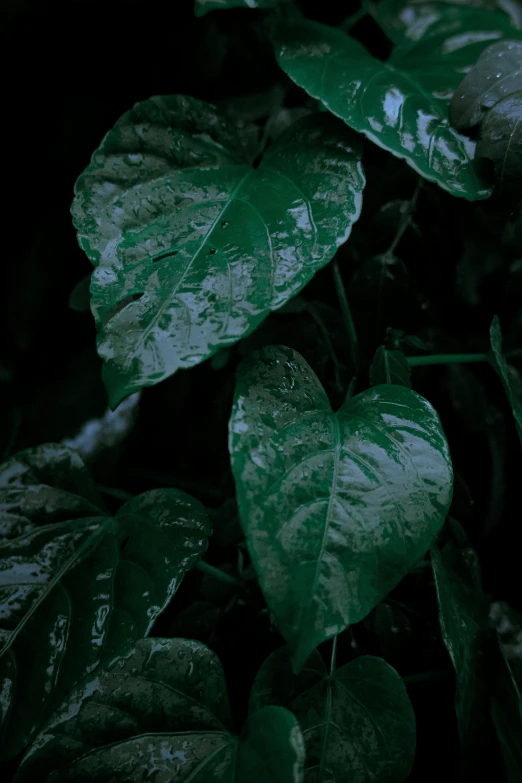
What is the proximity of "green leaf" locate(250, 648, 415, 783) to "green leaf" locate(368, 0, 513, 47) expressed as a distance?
816 mm

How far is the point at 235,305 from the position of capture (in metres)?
0.47

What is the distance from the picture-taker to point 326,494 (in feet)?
1.47

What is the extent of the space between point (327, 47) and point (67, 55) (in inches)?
26.4

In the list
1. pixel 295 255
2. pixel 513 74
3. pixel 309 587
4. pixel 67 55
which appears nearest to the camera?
pixel 309 587

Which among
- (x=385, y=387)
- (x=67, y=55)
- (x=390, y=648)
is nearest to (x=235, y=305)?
(x=385, y=387)

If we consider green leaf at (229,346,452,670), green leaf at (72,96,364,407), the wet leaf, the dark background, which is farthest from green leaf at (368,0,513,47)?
the wet leaf

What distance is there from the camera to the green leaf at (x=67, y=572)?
0.54 meters

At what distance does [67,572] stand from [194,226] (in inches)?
15.7

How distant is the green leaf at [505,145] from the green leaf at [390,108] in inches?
0.7

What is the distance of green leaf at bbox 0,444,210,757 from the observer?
1.77ft

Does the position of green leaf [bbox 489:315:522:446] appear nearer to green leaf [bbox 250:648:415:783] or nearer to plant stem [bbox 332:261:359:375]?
plant stem [bbox 332:261:359:375]

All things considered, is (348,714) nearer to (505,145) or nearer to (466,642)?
(466,642)

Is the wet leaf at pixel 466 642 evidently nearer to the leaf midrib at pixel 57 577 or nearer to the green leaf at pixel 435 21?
the leaf midrib at pixel 57 577

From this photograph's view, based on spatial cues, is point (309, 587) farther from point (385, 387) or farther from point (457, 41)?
point (457, 41)
